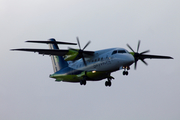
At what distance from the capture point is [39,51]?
3438cm

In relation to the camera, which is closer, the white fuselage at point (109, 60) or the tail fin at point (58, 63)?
the white fuselage at point (109, 60)

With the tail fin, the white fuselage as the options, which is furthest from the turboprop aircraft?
the tail fin

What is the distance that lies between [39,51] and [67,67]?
17.3 feet

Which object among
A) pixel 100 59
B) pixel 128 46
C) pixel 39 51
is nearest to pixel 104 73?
pixel 100 59

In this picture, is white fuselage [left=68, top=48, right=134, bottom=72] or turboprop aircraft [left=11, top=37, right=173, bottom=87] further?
turboprop aircraft [left=11, top=37, right=173, bottom=87]

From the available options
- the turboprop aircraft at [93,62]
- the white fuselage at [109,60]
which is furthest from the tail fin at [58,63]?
the white fuselage at [109,60]

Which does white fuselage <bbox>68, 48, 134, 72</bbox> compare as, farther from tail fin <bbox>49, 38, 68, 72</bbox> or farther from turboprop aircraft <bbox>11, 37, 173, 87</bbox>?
tail fin <bbox>49, 38, 68, 72</bbox>

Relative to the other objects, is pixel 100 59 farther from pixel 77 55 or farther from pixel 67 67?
pixel 67 67

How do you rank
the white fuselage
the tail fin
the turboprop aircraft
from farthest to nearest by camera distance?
the tail fin, the turboprop aircraft, the white fuselage

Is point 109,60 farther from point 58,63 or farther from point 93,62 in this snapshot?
point 58,63

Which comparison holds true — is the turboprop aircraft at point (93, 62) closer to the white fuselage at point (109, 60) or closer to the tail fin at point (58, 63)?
the white fuselage at point (109, 60)

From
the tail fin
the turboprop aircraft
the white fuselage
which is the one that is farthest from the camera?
the tail fin

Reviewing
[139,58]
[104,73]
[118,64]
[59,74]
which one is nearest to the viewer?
[118,64]

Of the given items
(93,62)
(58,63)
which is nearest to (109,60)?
(93,62)
